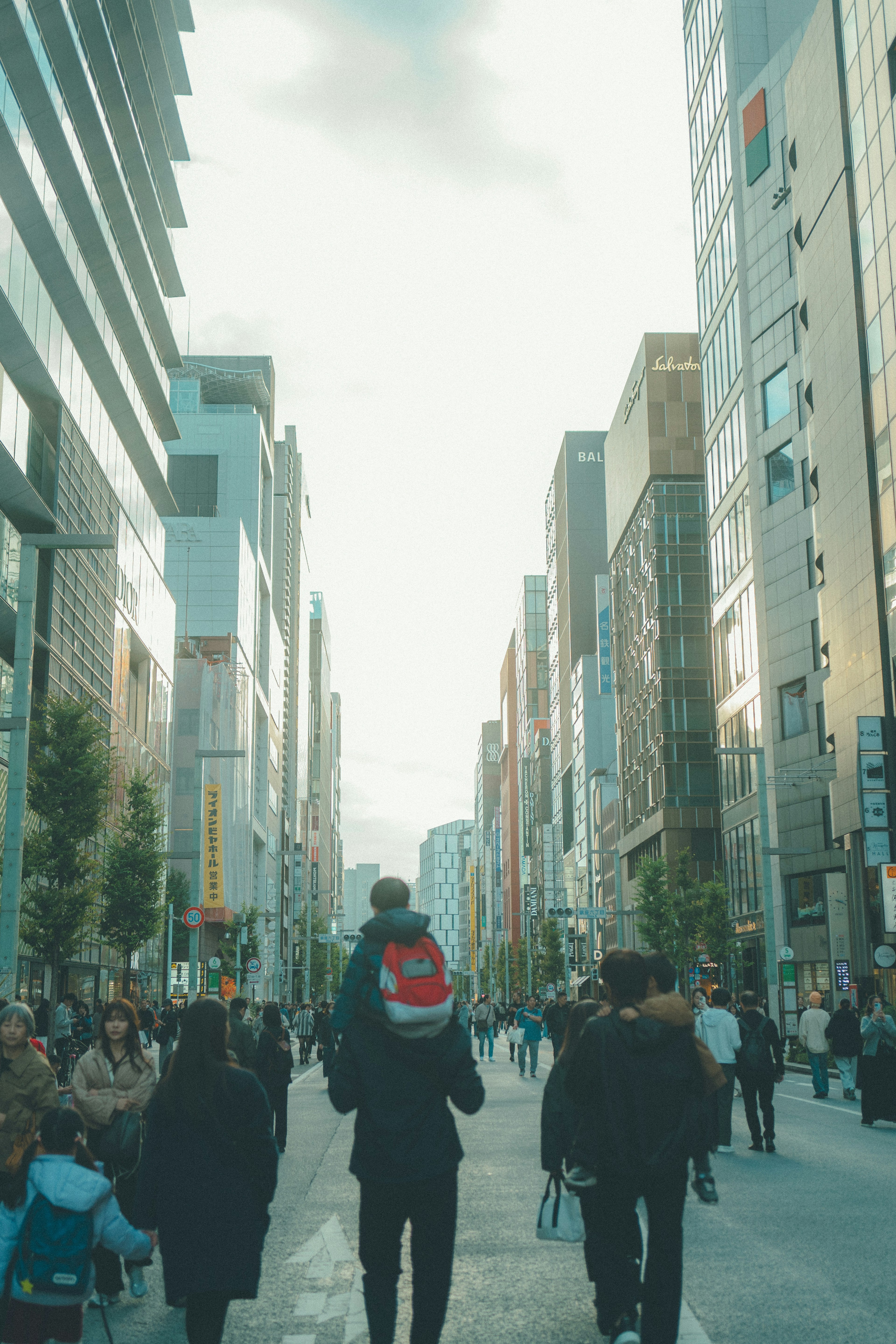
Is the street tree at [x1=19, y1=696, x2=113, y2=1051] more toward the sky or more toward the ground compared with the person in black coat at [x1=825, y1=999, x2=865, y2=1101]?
more toward the sky

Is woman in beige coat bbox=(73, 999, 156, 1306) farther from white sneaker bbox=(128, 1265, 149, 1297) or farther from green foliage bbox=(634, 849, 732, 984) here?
green foliage bbox=(634, 849, 732, 984)

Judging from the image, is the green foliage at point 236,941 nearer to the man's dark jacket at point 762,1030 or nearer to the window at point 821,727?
the window at point 821,727

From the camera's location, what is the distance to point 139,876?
1686 inches

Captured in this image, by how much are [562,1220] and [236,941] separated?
78.5 metres

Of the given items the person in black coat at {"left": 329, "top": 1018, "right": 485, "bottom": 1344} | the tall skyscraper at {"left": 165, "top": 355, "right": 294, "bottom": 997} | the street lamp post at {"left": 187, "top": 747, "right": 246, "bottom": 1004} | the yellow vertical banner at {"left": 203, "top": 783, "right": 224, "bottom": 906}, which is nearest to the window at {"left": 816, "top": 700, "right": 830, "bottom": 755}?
the street lamp post at {"left": 187, "top": 747, "right": 246, "bottom": 1004}

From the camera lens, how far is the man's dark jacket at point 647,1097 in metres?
5.43

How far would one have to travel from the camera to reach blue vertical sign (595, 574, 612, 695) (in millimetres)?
97312

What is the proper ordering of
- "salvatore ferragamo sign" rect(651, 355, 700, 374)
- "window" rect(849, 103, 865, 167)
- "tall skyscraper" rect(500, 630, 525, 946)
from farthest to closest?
"tall skyscraper" rect(500, 630, 525, 946)
"salvatore ferragamo sign" rect(651, 355, 700, 374)
"window" rect(849, 103, 865, 167)

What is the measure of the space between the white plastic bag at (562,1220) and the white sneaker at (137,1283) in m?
2.85

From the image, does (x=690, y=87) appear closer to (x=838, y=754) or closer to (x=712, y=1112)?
(x=838, y=754)

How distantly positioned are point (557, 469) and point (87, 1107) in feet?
426

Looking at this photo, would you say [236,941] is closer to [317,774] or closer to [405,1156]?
[405,1156]

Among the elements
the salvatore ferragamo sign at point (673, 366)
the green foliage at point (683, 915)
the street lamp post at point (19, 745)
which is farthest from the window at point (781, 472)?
the street lamp post at point (19, 745)

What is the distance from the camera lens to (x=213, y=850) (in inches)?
2970
